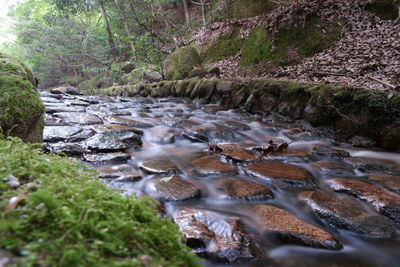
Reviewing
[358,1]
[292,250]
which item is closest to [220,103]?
[358,1]

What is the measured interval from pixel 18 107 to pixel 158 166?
162 centimetres

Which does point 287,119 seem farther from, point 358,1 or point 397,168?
point 358,1

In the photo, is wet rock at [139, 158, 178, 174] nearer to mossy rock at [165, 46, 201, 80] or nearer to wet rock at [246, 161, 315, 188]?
wet rock at [246, 161, 315, 188]

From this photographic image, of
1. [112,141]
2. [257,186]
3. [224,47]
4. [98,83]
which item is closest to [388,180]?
[257,186]

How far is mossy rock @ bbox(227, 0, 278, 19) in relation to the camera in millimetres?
11289

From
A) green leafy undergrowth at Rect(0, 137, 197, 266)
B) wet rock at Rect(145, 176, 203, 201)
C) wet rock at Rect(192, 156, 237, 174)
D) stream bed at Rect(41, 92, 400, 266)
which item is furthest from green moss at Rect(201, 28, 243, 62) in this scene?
green leafy undergrowth at Rect(0, 137, 197, 266)

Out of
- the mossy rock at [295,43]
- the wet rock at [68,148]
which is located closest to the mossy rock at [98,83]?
the mossy rock at [295,43]

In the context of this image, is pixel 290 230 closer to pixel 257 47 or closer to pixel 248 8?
pixel 257 47

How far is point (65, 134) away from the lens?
3668 mm

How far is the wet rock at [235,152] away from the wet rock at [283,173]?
0.24 meters

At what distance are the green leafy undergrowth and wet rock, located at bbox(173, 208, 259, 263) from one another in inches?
32.0

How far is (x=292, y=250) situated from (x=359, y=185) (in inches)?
59.3

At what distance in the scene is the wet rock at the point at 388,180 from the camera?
279 cm

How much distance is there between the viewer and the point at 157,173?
9.62ft
